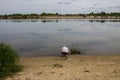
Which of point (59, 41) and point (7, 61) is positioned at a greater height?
point (7, 61)

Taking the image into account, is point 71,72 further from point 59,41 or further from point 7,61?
point 59,41

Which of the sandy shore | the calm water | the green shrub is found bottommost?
the calm water

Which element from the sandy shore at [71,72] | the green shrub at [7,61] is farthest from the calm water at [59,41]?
the green shrub at [7,61]

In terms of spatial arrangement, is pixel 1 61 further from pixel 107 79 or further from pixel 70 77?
pixel 107 79

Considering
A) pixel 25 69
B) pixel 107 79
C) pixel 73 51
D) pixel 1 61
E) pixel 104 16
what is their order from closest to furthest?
pixel 107 79 → pixel 1 61 → pixel 25 69 → pixel 73 51 → pixel 104 16

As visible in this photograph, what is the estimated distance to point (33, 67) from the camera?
1159 centimetres

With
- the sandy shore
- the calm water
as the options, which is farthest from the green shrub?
the calm water

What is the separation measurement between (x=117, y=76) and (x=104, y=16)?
98072mm

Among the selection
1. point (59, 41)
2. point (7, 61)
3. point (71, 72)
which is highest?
point (7, 61)

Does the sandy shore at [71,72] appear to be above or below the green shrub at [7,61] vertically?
below

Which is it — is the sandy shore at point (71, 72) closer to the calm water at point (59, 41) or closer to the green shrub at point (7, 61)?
the green shrub at point (7, 61)

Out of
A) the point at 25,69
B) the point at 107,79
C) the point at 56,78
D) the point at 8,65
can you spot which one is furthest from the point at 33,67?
the point at 107,79

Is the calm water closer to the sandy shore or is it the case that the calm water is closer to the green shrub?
the sandy shore

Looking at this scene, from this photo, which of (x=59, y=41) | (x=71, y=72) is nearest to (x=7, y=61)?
(x=71, y=72)
